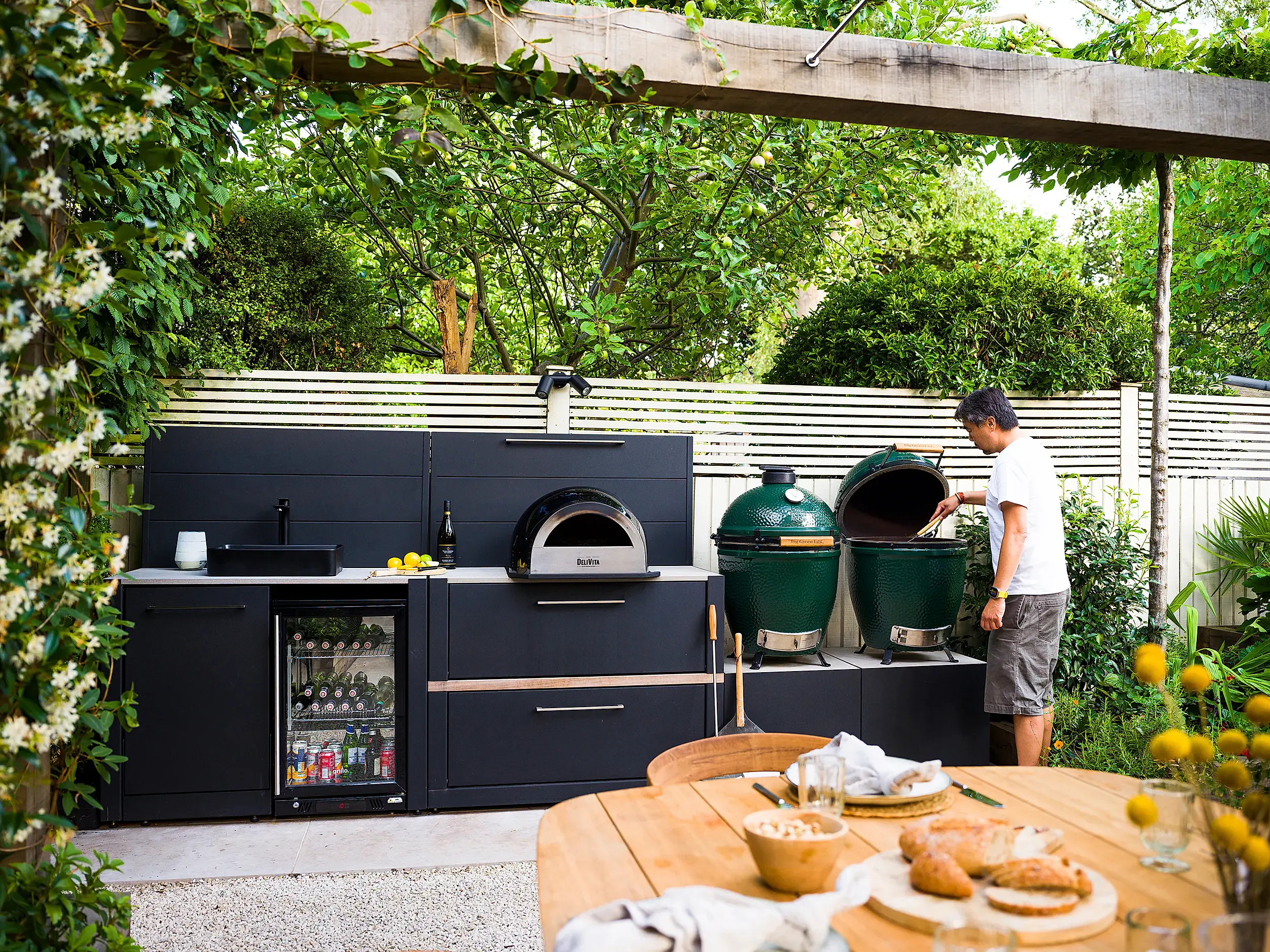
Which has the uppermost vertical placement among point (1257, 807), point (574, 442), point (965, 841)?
point (574, 442)

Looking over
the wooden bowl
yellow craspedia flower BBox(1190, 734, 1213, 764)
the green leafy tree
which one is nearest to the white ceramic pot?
the green leafy tree

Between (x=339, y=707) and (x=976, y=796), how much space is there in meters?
2.90

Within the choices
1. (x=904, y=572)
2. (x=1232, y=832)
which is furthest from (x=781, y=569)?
(x=1232, y=832)

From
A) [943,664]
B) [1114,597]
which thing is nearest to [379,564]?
[943,664]

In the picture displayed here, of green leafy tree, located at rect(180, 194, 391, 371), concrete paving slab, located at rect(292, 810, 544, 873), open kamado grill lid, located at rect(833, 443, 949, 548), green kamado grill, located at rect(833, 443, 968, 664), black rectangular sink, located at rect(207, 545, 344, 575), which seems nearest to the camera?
concrete paving slab, located at rect(292, 810, 544, 873)

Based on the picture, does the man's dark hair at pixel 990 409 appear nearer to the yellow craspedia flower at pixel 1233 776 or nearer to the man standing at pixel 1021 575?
the man standing at pixel 1021 575

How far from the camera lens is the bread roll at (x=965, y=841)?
133cm

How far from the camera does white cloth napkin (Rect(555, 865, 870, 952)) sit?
3.82ft

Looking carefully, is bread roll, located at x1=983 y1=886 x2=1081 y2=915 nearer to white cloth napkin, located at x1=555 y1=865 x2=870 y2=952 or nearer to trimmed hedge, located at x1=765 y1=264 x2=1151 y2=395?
white cloth napkin, located at x1=555 y1=865 x2=870 y2=952

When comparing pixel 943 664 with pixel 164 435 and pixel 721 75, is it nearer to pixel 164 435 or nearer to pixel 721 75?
pixel 721 75

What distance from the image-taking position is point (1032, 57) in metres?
3.46

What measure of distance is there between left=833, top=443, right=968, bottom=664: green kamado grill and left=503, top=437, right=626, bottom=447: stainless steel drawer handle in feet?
3.85

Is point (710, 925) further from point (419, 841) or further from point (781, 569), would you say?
point (781, 569)

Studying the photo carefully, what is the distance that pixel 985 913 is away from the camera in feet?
4.17
